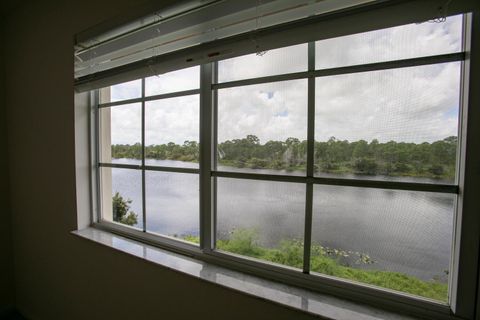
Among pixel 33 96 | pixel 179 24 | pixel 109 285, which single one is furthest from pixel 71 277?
pixel 179 24

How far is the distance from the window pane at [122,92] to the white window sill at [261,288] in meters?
0.95

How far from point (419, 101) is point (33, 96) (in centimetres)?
248

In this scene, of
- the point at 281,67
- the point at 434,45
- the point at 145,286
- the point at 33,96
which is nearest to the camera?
the point at 434,45

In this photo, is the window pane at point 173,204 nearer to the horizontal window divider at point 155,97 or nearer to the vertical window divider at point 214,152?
the vertical window divider at point 214,152

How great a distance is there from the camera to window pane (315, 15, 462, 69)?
2.21 ft

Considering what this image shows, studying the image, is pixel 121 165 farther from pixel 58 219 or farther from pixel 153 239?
pixel 58 219

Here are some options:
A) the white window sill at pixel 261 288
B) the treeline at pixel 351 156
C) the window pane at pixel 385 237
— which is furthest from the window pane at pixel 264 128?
the white window sill at pixel 261 288

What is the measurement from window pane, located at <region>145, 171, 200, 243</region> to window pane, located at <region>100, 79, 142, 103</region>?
1.75 feet

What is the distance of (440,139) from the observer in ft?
2.25

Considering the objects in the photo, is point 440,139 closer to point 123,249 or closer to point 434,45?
point 434,45

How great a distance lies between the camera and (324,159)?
83 cm

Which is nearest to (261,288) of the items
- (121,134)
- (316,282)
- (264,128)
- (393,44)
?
(316,282)

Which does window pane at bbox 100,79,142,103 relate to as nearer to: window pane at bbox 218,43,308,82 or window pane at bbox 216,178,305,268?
window pane at bbox 218,43,308,82

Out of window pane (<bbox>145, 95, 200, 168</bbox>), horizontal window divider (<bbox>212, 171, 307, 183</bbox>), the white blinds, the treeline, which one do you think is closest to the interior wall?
the white blinds
